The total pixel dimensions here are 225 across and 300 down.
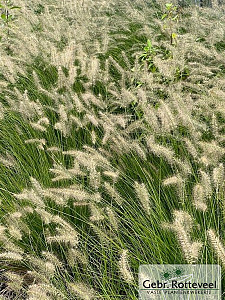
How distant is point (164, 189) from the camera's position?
2.38 m

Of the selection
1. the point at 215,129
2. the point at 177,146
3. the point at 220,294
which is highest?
the point at 215,129

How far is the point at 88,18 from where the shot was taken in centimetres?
498

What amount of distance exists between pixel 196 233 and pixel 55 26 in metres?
3.43

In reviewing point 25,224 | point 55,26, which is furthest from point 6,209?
point 55,26

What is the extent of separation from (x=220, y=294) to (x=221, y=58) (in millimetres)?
2540

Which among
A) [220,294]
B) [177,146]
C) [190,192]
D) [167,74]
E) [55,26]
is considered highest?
[55,26]

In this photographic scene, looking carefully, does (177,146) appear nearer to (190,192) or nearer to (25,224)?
(190,192)

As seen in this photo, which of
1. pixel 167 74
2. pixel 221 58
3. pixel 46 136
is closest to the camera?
pixel 167 74

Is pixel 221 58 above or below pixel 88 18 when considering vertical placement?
below

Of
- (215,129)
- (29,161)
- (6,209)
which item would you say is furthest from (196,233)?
(29,161)

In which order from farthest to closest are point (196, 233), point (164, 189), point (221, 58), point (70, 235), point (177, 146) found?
point (221, 58)
point (177, 146)
point (164, 189)
point (196, 233)
point (70, 235)

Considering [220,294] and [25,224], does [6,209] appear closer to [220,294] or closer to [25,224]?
[25,224]

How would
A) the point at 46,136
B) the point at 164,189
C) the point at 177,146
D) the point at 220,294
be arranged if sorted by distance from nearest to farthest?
the point at 220,294, the point at 164,189, the point at 177,146, the point at 46,136

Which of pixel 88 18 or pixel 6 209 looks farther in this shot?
pixel 88 18
